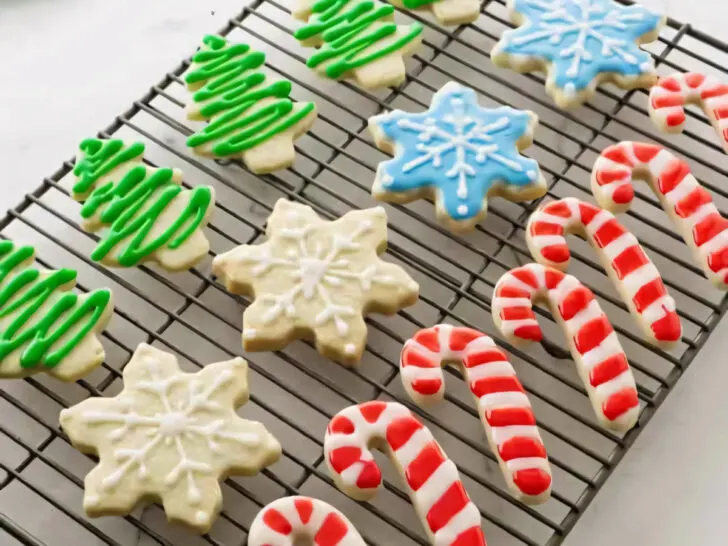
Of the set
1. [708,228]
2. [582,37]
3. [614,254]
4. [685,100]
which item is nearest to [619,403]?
[614,254]

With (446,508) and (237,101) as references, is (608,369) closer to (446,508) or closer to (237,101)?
(446,508)

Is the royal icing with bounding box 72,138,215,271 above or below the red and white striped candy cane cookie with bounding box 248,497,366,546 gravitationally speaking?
above

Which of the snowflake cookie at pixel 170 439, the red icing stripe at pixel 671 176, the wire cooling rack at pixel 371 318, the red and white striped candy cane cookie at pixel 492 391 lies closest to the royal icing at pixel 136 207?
the wire cooling rack at pixel 371 318

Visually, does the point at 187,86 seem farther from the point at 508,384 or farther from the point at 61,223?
the point at 508,384

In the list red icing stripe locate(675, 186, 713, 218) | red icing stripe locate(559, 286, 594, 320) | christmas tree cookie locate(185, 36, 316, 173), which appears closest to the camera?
red icing stripe locate(559, 286, 594, 320)

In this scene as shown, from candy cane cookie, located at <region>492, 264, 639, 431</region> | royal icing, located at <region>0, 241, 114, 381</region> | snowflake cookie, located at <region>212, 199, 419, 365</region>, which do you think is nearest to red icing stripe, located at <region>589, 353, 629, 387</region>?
candy cane cookie, located at <region>492, 264, 639, 431</region>

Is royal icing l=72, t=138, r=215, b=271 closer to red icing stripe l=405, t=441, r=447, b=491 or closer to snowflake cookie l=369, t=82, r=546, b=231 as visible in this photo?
snowflake cookie l=369, t=82, r=546, b=231

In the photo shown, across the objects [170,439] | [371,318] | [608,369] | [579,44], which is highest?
Result: [579,44]

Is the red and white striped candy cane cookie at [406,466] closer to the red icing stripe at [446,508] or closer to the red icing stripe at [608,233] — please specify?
the red icing stripe at [446,508]
